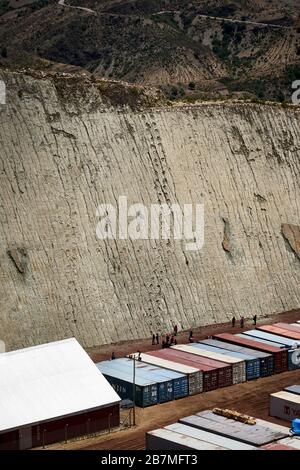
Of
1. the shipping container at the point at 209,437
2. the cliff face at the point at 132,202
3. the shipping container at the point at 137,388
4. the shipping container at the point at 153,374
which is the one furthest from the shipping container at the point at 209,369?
the shipping container at the point at 209,437

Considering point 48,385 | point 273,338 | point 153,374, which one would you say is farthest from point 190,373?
point 273,338

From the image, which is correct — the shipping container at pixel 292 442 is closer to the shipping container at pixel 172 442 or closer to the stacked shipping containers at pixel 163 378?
the shipping container at pixel 172 442

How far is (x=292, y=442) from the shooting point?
167ft

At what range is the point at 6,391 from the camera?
2142 inches

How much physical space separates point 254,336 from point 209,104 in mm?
19612

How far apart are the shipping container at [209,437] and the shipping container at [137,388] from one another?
607cm

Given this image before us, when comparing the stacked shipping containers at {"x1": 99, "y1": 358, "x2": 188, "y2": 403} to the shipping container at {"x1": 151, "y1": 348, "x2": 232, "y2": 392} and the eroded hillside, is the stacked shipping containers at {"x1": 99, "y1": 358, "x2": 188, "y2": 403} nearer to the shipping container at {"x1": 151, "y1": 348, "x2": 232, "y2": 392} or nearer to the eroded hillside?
the shipping container at {"x1": 151, "y1": 348, "x2": 232, "y2": 392}

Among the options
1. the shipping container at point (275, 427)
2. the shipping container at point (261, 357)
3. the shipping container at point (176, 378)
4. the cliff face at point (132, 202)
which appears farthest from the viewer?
the cliff face at point (132, 202)

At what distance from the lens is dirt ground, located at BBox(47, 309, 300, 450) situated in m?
54.8

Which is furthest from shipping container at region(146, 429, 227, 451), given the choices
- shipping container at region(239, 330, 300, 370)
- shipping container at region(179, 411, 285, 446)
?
shipping container at region(239, 330, 300, 370)

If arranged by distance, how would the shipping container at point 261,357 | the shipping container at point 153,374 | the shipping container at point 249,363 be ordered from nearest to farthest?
the shipping container at point 153,374, the shipping container at point 249,363, the shipping container at point 261,357

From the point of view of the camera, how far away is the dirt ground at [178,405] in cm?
5481

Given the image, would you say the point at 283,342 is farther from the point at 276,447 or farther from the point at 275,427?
the point at 276,447
